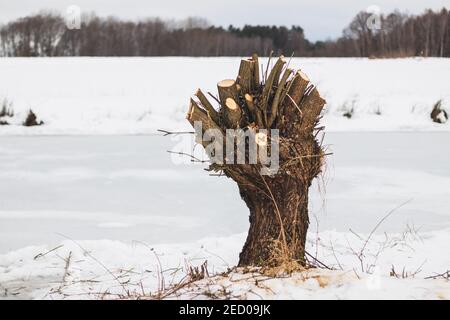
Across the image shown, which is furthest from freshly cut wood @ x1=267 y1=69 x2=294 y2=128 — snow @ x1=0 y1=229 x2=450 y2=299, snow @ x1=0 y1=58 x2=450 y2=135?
snow @ x1=0 y1=58 x2=450 y2=135

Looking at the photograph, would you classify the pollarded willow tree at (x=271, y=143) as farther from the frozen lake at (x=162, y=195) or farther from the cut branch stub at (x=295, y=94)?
the frozen lake at (x=162, y=195)

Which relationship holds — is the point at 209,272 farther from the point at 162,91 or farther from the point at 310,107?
the point at 162,91

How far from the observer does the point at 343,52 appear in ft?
154

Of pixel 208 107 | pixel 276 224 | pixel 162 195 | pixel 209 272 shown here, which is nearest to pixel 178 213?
pixel 162 195

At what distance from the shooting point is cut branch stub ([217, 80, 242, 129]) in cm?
326

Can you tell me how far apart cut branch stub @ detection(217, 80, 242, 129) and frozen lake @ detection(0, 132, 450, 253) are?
27.4 inches

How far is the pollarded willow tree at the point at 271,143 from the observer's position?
3.29 m

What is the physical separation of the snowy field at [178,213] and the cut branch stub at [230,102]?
88 cm

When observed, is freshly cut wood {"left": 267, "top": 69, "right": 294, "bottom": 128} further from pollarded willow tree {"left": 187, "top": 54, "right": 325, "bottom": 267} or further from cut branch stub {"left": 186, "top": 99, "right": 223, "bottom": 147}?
cut branch stub {"left": 186, "top": 99, "right": 223, "bottom": 147}

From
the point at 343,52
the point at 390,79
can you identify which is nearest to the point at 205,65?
the point at 390,79

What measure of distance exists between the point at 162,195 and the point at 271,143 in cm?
351

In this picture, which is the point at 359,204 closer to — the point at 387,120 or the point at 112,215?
the point at 112,215

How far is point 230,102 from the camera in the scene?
10.7 ft
